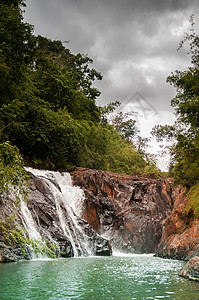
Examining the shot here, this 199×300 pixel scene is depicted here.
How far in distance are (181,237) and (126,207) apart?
14.5ft

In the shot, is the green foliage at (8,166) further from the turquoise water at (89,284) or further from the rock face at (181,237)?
the rock face at (181,237)

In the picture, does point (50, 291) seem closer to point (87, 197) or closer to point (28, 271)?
point (28, 271)

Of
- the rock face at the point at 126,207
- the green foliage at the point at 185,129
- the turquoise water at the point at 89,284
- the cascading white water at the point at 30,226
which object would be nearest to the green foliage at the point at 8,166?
the turquoise water at the point at 89,284

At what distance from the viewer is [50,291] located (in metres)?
3.93

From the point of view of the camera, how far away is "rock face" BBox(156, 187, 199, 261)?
27.1 ft

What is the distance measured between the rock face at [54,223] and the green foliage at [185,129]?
3968 millimetres

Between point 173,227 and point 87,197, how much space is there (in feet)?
13.5

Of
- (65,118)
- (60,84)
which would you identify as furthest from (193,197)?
(60,84)

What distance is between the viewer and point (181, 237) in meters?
8.93

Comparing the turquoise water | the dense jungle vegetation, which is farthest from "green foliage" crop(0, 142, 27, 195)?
the turquoise water

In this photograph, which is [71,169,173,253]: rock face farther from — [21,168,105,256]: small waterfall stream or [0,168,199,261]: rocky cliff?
[21,168,105,256]: small waterfall stream

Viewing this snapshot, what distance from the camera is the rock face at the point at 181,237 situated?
8250 millimetres

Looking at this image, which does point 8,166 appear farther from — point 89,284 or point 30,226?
point 30,226

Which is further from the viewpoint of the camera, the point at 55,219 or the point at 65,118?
the point at 65,118
